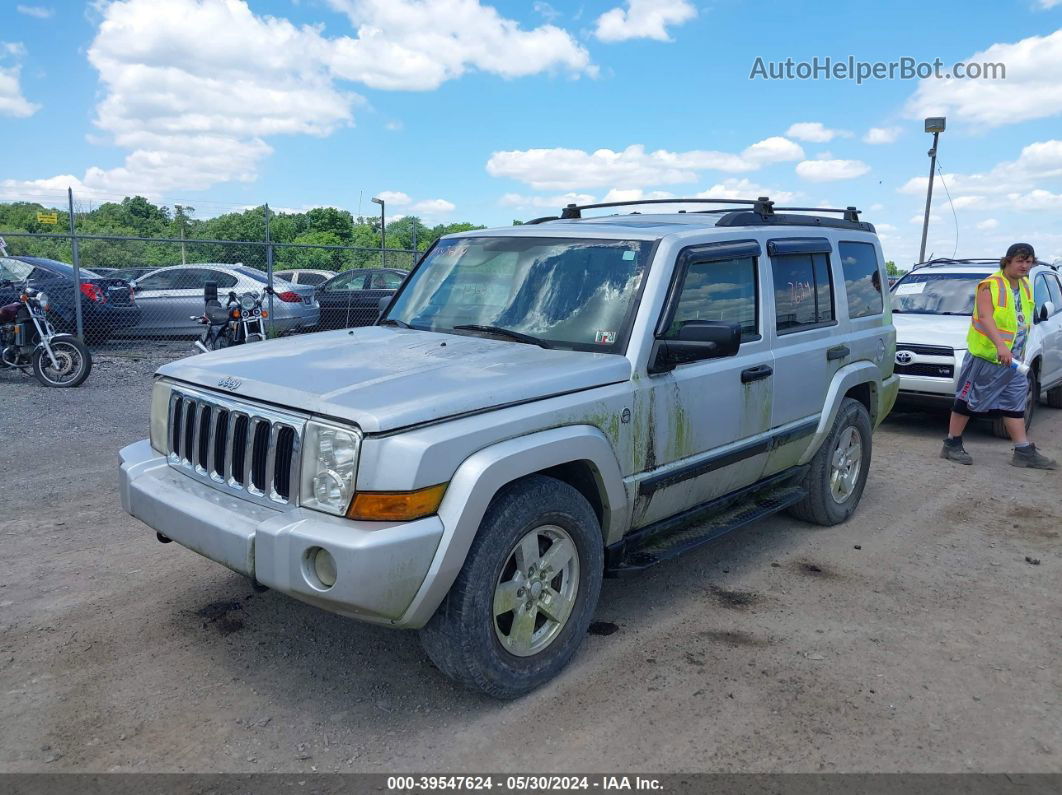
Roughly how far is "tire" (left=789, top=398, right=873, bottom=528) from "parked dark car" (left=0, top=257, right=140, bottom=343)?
10.9 metres

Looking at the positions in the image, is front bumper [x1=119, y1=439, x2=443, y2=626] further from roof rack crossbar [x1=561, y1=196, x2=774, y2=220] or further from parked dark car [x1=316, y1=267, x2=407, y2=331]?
parked dark car [x1=316, y1=267, x2=407, y2=331]

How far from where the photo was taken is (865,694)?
3539 mm

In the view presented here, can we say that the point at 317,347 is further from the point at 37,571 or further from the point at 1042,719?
the point at 1042,719

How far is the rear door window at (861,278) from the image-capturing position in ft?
18.7

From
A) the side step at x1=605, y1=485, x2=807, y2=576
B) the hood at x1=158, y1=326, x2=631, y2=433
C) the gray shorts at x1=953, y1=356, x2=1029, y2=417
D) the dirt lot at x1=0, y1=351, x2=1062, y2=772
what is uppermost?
the hood at x1=158, y1=326, x2=631, y2=433

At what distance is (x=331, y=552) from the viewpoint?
2.92m

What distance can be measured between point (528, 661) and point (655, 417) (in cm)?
122

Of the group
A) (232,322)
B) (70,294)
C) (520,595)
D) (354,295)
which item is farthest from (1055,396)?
(70,294)

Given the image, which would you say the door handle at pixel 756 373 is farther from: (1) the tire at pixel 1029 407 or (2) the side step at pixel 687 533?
(1) the tire at pixel 1029 407

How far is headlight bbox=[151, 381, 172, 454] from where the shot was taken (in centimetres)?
387

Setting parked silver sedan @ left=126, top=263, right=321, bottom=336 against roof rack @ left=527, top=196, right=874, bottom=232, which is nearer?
roof rack @ left=527, top=196, right=874, bottom=232

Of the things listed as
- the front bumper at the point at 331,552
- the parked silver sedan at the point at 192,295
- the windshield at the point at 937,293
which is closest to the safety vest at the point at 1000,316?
the windshield at the point at 937,293

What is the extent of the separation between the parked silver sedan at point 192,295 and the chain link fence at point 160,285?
2 cm

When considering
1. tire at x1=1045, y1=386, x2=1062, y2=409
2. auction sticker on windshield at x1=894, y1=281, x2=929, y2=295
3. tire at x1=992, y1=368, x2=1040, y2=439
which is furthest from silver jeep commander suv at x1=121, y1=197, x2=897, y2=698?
tire at x1=1045, y1=386, x2=1062, y2=409
